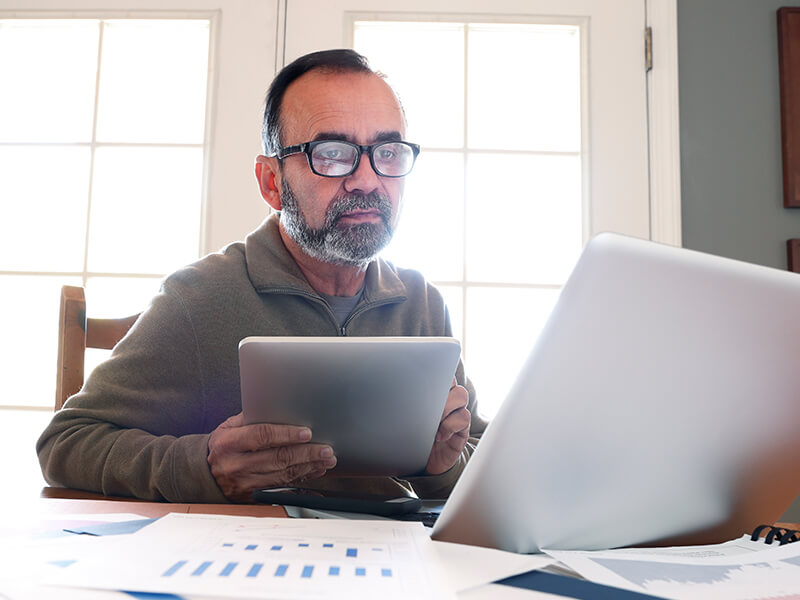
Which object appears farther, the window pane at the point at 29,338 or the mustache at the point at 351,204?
the window pane at the point at 29,338

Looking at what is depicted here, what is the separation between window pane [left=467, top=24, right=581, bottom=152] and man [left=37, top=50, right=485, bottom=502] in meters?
0.67

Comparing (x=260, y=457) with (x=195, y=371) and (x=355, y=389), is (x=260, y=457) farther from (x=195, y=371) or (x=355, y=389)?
(x=195, y=371)

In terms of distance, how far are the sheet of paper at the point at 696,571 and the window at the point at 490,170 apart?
1.22m

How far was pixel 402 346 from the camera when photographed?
1.77 ft

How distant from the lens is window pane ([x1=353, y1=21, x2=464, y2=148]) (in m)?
1.72

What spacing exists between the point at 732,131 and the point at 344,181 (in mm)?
1182

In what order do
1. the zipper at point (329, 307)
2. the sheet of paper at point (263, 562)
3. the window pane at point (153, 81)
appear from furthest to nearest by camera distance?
the window pane at point (153, 81) < the zipper at point (329, 307) < the sheet of paper at point (263, 562)

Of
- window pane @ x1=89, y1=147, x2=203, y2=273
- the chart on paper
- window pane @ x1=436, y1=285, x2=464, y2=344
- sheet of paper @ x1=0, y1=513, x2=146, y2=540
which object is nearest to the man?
sheet of paper @ x1=0, y1=513, x2=146, y2=540

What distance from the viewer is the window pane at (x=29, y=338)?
1677 mm

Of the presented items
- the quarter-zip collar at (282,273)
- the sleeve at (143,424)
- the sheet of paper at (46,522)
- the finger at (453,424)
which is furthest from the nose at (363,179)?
the sheet of paper at (46,522)

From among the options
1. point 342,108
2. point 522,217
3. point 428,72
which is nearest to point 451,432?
point 342,108

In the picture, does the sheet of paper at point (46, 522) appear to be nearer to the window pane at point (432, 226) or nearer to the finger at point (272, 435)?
the finger at point (272, 435)

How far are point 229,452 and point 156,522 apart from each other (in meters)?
0.19

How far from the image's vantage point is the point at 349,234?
3.42 ft
